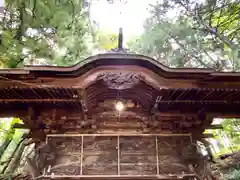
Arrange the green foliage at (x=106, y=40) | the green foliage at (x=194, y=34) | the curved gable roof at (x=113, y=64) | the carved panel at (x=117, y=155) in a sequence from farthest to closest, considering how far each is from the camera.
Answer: the green foliage at (x=106, y=40)
the green foliage at (x=194, y=34)
the carved panel at (x=117, y=155)
the curved gable roof at (x=113, y=64)

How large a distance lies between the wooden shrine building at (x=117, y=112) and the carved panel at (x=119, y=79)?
0.02 m

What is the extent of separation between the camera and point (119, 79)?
181 inches

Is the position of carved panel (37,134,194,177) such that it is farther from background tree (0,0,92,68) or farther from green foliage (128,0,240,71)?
green foliage (128,0,240,71)

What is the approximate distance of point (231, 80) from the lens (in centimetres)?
474

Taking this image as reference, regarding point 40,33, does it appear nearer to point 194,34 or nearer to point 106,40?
point 106,40

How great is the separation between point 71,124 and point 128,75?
5.53 feet

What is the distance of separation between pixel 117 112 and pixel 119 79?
3.24ft

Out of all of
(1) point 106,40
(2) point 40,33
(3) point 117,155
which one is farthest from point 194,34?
(3) point 117,155

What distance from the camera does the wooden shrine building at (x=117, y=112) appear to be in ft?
15.0

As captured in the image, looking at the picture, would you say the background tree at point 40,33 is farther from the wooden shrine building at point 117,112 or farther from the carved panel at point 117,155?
the carved panel at point 117,155

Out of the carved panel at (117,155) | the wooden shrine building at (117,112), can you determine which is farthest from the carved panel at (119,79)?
the carved panel at (117,155)

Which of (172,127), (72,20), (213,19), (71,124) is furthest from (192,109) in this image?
(213,19)

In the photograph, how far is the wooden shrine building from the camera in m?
4.57

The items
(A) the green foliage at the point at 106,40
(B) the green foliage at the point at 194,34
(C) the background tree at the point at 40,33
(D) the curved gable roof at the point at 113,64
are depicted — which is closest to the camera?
(D) the curved gable roof at the point at 113,64
